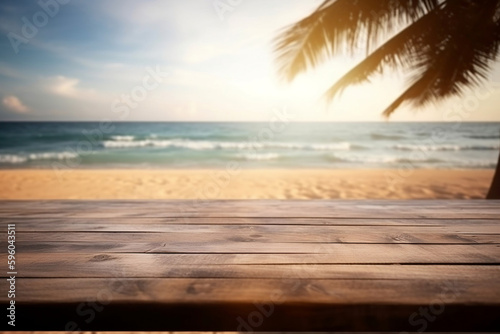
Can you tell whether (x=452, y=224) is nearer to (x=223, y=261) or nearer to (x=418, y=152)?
(x=223, y=261)

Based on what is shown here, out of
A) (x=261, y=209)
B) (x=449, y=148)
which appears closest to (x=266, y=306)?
(x=261, y=209)

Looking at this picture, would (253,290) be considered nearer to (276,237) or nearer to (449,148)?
(276,237)

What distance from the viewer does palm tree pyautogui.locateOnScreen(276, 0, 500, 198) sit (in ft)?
9.53

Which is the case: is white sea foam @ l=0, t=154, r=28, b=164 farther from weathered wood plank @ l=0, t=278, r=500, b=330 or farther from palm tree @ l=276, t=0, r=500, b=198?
weathered wood plank @ l=0, t=278, r=500, b=330

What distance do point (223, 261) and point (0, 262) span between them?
639 millimetres

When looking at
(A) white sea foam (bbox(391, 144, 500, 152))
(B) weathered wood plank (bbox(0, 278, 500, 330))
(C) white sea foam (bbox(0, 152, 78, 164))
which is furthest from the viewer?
(A) white sea foam (bbox(391, 144, 500, 152))

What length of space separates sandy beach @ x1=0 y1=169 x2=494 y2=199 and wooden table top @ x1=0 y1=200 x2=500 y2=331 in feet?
12.9

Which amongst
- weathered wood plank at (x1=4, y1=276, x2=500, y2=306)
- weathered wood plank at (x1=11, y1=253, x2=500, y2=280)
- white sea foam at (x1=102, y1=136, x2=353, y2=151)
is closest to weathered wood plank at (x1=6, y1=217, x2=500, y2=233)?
weathered wood plank at (x1=11, y1=253, x2=500, y2=280)

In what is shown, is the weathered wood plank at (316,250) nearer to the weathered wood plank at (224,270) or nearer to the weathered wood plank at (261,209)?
the weathered wood plank at (224,270)

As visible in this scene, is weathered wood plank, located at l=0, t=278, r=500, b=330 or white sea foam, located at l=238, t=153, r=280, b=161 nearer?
weathered wood plank, located at l=0, t=278, r=500, b=330

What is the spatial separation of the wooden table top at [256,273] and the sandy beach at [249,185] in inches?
154

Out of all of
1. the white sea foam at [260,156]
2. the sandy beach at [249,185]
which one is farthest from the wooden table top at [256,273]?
the white sea foam at [260,156]

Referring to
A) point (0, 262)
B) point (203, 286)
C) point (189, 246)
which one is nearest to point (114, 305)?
point (203, 286)

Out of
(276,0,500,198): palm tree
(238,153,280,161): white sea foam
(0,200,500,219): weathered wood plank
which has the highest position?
(276,0,500,198): palm tree
